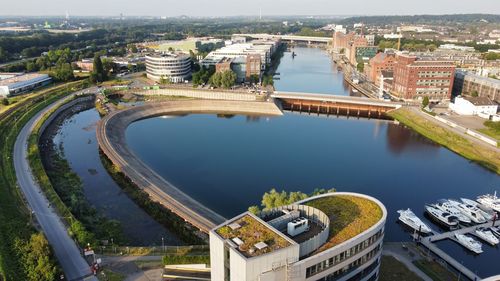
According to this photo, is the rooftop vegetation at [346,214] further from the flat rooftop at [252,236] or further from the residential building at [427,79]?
the residential building at [427,79]

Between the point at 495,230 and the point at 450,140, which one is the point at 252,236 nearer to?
the point at 495,230

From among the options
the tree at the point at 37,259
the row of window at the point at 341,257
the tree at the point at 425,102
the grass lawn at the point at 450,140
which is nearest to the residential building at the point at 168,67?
the grass lawn at the point at 450,140

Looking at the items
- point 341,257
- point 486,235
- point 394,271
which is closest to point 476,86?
point 486,235

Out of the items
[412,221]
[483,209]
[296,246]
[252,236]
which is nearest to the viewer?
[296,246]

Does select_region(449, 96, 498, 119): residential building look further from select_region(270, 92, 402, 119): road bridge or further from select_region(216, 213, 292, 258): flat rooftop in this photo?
select_region(216, 213, 292, 258): flat rooftop

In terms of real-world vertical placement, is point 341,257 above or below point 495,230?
above

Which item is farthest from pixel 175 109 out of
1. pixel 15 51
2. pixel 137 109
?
pixel 15 51
